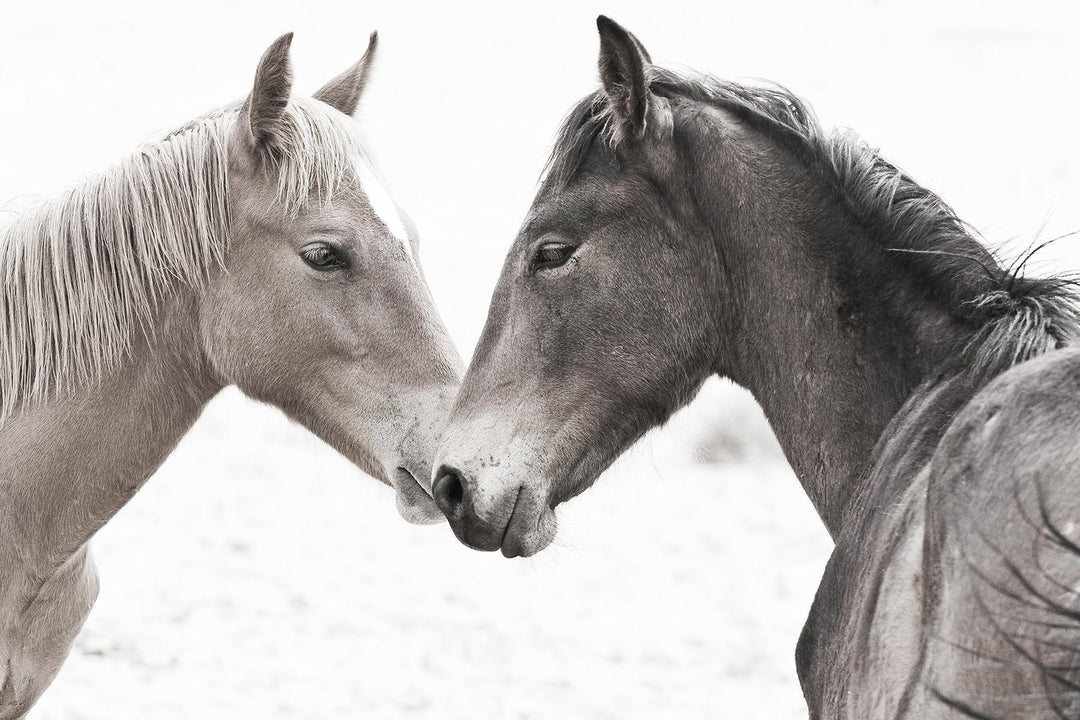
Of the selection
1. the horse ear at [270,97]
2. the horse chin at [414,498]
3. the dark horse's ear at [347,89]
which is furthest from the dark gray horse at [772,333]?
the dark horse's ear at [347,89]

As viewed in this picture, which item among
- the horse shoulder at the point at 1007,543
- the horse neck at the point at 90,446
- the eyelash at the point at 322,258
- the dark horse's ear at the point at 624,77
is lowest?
the horse neck at the point at 90,446

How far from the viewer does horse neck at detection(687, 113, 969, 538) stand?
2.52 metres

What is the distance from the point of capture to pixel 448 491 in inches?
114

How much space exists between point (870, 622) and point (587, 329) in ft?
3.49

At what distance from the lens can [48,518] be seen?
318cm

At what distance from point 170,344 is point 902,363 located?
6.85ft

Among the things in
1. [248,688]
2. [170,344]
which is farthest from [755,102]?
[248,688]

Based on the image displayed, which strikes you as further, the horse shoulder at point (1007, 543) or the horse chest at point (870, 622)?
the horse chest at point (870, 622)

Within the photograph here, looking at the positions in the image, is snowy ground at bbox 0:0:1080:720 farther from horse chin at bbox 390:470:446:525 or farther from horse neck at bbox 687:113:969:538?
horse neck at bbox 687:113:969:538

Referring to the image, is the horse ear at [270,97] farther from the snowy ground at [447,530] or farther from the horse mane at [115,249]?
the snowy ground at [447,530]

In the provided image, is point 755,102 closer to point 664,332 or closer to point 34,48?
point 664,332

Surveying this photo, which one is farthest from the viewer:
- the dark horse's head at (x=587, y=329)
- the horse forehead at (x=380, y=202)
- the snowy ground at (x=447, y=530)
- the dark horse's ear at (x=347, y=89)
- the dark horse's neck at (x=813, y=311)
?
the snowy ground at (x=447, y=530)

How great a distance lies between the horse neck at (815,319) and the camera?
8.25 feet

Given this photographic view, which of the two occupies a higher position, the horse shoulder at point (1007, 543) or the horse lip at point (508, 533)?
the horse shoulder at point (1007, 543)
